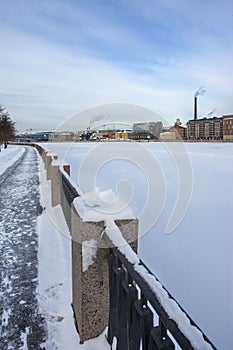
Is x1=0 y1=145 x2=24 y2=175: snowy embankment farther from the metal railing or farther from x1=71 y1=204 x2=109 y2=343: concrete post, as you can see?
the metal railing

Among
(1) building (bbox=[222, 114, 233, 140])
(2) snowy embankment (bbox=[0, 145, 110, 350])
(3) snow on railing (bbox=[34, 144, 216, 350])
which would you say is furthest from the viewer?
(1) building (bbox=[222, 114, 233, 140])

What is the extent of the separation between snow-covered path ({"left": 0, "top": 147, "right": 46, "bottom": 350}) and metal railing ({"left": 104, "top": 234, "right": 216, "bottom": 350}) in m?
0.85

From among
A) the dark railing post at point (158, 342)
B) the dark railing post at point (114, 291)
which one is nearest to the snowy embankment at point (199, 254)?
the dark railing post at point (114, 291)

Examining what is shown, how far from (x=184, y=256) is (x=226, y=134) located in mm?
76576

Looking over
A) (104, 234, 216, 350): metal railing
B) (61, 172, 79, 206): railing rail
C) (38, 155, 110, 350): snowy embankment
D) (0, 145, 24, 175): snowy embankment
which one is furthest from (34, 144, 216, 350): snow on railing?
(0, 145, 24, 175): snowy embankment

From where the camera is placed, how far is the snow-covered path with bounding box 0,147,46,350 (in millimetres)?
2628

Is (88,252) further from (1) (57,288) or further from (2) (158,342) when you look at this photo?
(1) (57,288)

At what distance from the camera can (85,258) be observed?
227 cm

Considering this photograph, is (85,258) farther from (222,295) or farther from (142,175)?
(142,175)

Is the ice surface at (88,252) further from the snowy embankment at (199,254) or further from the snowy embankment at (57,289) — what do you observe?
the snowy embankment at (57,289)

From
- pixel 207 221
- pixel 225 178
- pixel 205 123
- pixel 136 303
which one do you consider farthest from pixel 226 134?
pixel 136 303

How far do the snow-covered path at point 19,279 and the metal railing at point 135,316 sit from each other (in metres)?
0.85

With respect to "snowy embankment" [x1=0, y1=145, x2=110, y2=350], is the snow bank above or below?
above

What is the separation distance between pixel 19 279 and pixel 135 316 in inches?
93.6
